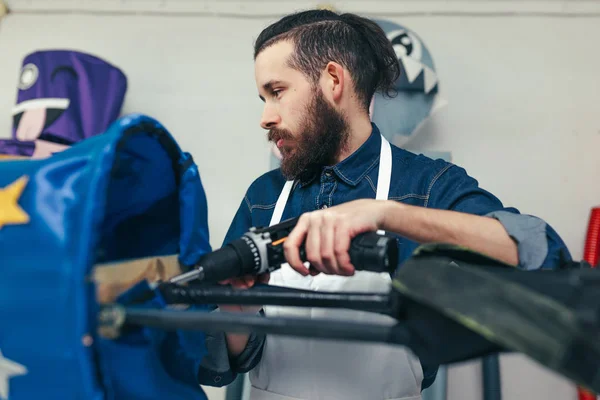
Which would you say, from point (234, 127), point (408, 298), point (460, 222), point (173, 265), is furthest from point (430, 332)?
point (234, 127)

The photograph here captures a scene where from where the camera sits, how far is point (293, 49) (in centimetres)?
100

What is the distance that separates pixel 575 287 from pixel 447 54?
129 centimetres

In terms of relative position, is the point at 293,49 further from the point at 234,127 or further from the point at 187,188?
the point at 234,127

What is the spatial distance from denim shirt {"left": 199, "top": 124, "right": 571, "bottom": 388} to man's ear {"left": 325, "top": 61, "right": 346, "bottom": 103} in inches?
3.9

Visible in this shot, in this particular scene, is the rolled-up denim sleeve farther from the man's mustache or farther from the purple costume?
the purple costume

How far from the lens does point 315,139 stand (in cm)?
96

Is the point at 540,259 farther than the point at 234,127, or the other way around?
the point at 234,127

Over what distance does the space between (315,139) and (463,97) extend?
2.55ft

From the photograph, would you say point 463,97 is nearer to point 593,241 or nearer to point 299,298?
point 593,241

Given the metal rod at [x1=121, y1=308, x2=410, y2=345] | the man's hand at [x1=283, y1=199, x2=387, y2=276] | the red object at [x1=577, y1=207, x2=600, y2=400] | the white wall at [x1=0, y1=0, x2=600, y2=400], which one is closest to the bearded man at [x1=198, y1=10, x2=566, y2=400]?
the man's hand at [x1=283, y1=199, x2=387, y2=276]

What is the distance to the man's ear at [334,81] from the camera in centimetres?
100

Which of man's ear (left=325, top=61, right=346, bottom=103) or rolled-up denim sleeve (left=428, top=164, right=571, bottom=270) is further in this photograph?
man's ear (left=325, top=61, right=346, bottom=103)

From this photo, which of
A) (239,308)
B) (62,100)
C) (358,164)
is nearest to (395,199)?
(358,164)

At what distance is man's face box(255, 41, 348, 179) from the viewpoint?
3.11 ft
